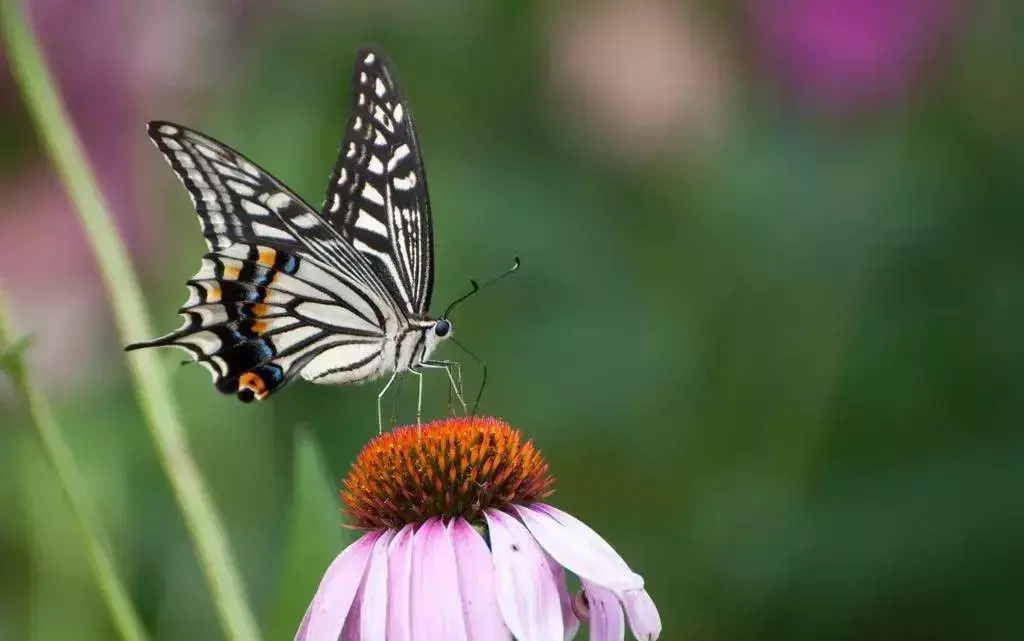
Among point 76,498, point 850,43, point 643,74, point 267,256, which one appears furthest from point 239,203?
point 850,43

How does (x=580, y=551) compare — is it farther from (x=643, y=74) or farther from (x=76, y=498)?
(x=643, y=74)

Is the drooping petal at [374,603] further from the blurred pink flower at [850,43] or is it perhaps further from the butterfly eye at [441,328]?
the blurred pink flower at [850,43]

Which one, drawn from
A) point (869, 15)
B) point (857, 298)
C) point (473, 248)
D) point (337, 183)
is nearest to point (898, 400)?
point (857, 298)

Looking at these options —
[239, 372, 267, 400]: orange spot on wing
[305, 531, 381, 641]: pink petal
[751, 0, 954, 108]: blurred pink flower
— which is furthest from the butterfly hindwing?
[751, 0, 954, 108]: blurred pink flower

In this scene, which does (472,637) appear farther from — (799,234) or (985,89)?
(985,89)

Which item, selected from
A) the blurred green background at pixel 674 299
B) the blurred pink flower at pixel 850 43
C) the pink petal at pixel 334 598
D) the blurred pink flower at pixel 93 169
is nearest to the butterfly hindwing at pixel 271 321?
the pink petal at pixel 334 598

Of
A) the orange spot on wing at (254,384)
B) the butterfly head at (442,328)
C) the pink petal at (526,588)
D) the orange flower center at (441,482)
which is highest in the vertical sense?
the orange spot on wing at (254,384)

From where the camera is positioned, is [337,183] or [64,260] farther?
[64,260]
